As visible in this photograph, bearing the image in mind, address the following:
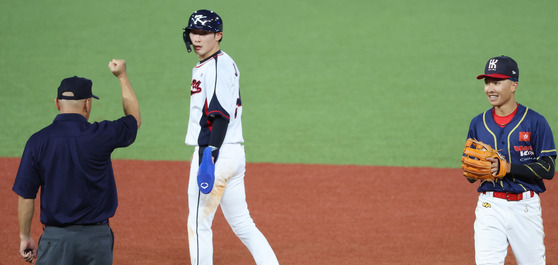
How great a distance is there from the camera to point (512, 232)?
4383 millimetres

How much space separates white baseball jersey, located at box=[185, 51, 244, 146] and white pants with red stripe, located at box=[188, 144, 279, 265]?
0.34 ft

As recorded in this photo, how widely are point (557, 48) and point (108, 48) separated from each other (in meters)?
9.70

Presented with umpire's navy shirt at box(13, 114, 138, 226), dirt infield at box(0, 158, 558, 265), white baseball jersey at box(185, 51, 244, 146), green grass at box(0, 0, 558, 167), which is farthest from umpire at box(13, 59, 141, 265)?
green grass at box(0, 0, 558, 167)

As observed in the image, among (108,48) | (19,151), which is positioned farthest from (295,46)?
(19,151)

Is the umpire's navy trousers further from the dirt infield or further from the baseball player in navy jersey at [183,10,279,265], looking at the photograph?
the dirt infield

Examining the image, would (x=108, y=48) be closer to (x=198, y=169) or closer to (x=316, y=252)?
(x=316, y=252)

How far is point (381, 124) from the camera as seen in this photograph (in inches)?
468

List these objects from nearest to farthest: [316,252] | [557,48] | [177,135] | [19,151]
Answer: [316,252]
[19,151]
[177,135]
[557,48]

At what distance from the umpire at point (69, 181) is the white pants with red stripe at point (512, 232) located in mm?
2292

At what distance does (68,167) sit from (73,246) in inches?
17.3

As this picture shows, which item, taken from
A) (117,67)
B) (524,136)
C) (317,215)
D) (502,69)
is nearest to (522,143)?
(524,136)

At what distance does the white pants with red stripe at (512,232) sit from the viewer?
4.36 meters

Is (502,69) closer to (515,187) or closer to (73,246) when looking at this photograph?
(515,187)

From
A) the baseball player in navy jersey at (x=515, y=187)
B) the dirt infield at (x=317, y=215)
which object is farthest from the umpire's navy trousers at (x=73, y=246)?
the baseball player in navy jersey at (x=515, y=187)
